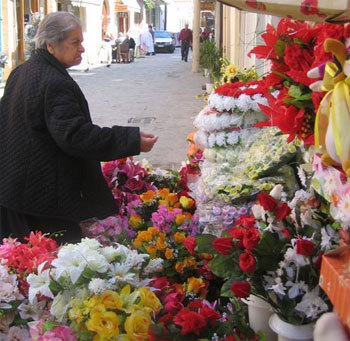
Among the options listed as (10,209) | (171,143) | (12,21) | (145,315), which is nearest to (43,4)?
(12,21)

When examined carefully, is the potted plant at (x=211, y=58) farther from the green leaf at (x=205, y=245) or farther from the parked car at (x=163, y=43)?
the parked car at (x=163, y=43)

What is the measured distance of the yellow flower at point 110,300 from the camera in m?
1.73

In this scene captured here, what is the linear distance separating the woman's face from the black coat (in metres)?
0.03

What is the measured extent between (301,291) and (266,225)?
0.89ft

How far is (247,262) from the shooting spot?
61.8 inches

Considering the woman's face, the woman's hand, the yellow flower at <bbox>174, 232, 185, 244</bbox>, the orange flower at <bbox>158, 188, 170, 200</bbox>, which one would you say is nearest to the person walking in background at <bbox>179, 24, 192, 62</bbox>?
the orange flower at <bbox>158, 188, 170, 200</bbox>

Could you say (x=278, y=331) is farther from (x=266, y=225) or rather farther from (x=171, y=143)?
(x=171, y=143)

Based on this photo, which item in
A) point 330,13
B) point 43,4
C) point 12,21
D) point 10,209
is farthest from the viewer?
point 43,4

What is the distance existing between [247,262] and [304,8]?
67 centimetres

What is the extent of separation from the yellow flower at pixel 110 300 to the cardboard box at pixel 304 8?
2.91 feet

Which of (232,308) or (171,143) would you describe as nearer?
(232,308)

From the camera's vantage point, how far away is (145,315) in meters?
1.75

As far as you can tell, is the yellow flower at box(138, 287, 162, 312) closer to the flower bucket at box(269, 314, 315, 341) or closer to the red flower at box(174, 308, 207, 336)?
the red flower at box(174, 308, 207, 336)

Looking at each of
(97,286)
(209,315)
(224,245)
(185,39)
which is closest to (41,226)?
(97,286)
